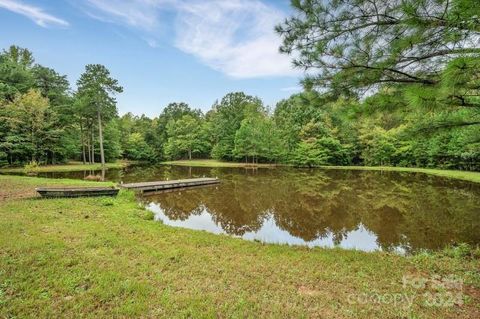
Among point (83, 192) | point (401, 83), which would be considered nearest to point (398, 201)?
point (401, 83)

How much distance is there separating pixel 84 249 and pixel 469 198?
1723 centimetres

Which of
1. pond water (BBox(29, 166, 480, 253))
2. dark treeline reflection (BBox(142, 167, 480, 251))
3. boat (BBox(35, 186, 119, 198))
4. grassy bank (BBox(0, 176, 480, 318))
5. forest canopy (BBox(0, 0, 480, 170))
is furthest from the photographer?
boat (BBox(35, 186, 119, 198))

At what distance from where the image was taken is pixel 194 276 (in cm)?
400

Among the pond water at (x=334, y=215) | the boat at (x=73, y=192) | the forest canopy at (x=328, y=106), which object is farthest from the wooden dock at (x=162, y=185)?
the forest canopy at (x=328, y=106)

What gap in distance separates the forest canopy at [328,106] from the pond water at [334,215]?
3.06 m

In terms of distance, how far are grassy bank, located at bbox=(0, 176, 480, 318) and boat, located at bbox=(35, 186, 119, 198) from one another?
3039 mm

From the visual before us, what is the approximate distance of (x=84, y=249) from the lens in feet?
15.7

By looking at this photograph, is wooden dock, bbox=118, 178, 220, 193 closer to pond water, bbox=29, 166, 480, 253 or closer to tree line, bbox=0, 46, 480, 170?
pond water, bbox=29, 166, 480, 253

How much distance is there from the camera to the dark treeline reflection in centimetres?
792

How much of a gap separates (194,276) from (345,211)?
8578 mm

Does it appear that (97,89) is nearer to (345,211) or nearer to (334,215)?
(334,215)

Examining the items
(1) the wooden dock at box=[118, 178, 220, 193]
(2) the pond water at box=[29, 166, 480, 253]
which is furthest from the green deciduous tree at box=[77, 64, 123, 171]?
(2) the pond water at box=[29, 166, 480, 253]

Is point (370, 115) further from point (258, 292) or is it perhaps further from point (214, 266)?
point (214, 266)

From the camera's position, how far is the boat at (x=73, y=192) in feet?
30.2
